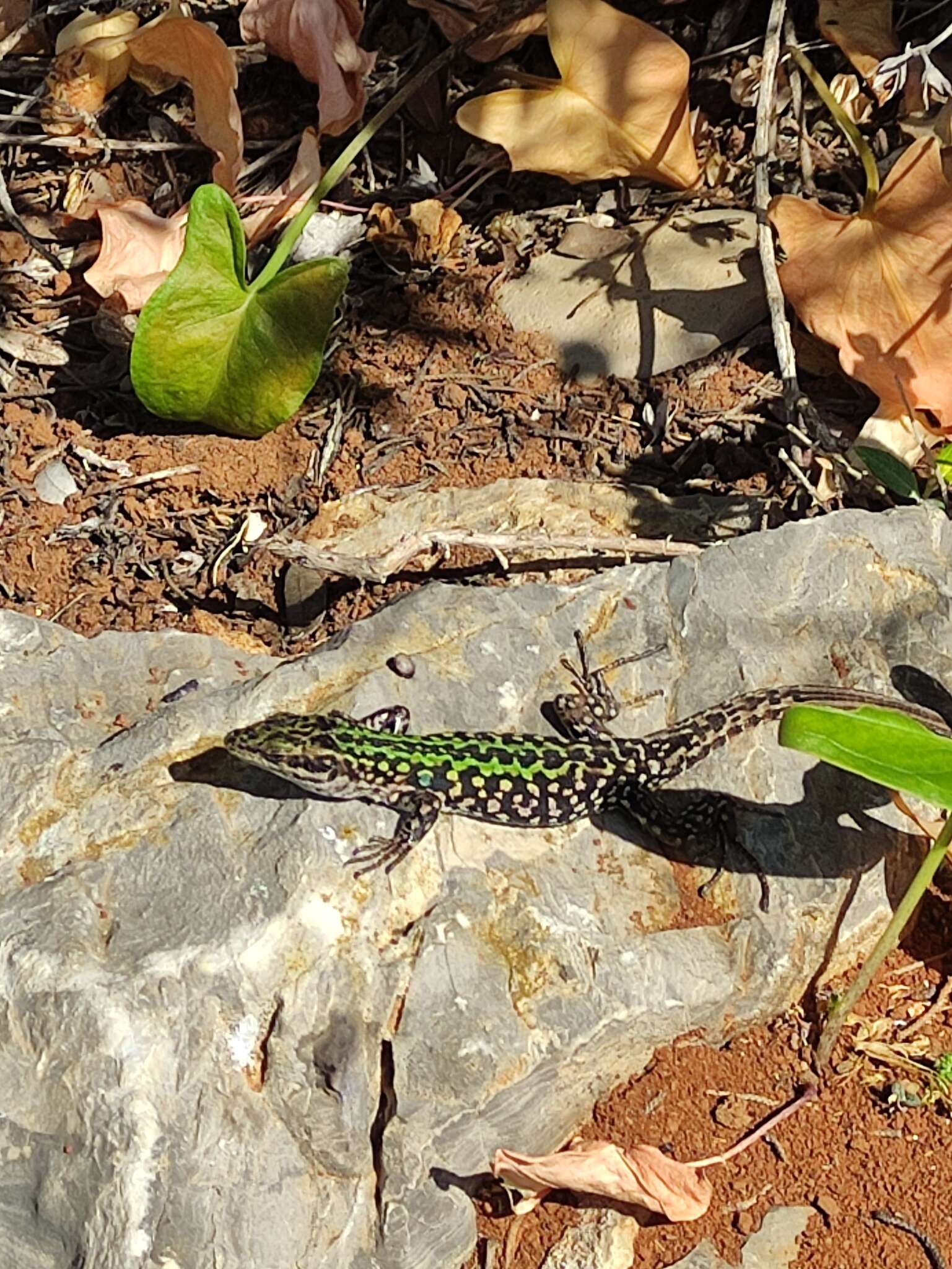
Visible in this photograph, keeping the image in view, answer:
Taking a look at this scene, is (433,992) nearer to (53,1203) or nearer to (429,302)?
(53,1203)

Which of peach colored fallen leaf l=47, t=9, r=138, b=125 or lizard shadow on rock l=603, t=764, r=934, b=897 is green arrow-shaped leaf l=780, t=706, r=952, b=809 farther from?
peach colored fallen leaf l=47, t=9, r=138, b=125

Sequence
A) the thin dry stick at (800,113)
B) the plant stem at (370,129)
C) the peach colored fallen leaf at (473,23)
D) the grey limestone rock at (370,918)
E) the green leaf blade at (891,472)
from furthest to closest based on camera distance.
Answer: the peach colored fallen leaf at (473,23)
the thin dry stick at (800,113)
the plant stem at (370,129)
the green leaf blade at (891,472)
the grey limestone rock at (370,918)

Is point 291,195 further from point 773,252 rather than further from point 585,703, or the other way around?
point 585,703

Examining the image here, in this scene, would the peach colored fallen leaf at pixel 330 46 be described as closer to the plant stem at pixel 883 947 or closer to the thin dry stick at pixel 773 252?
the thin dry stick at pixel 773 252

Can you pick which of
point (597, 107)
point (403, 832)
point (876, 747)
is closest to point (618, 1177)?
point (403, 832)

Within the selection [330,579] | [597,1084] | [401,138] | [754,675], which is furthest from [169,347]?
[597,1084]

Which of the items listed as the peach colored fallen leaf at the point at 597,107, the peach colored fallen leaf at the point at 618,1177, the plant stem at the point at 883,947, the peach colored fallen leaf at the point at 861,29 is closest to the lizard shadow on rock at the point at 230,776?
the peach colored fallen leaf at the point at 618,1177
